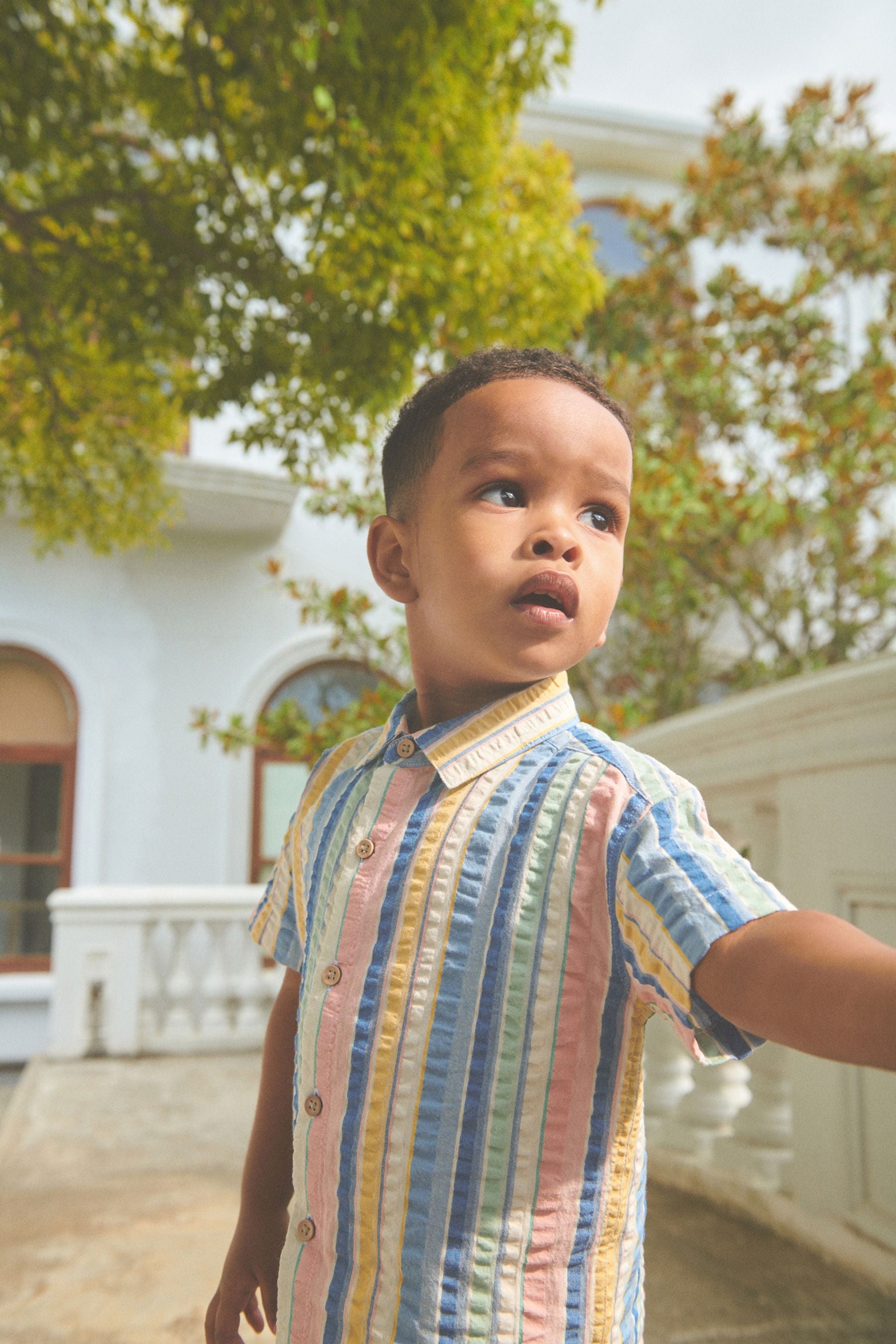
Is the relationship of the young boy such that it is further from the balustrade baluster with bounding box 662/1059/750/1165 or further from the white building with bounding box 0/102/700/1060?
the white building with bounding box 0/102/700/1060

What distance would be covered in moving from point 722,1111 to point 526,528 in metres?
2.27

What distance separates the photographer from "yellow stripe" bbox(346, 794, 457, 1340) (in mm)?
857

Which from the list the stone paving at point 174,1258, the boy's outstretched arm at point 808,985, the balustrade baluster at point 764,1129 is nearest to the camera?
the boy's outstretched arm at point 808,985

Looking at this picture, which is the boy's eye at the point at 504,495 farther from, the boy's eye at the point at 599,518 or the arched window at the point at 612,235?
the arched window at the point at 612,235

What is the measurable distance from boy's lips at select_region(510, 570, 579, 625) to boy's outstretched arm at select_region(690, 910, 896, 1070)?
317 millimetres

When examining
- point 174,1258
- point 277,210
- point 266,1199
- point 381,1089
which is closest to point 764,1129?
point 174,1258

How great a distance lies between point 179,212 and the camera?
3.74 metres

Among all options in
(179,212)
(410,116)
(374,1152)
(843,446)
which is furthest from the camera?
(843,446)

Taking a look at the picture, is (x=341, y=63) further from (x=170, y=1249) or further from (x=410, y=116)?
(x=170, y=1249)

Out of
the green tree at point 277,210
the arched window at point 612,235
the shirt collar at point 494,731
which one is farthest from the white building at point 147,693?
the shirt collar at point 494,731

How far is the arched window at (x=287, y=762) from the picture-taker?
737cm

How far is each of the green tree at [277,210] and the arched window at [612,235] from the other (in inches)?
165

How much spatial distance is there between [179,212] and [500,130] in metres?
1.57

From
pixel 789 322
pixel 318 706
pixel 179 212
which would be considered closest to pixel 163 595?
pixel 318 706
